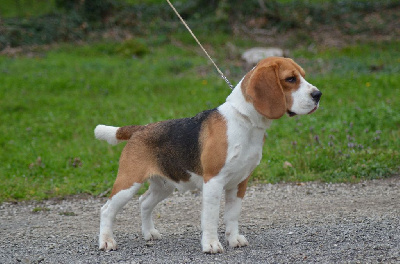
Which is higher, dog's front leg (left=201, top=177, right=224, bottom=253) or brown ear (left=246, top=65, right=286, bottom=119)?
brown ear (left=246, top=65, right=286, bottom=119)

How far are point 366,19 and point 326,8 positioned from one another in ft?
4.90

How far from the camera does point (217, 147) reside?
17.4ft

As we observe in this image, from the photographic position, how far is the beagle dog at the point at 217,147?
5.21 m

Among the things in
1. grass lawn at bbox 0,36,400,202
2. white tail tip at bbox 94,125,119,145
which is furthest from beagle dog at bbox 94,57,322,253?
grass lawn at bbox 0,36,400,202

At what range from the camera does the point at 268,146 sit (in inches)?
379

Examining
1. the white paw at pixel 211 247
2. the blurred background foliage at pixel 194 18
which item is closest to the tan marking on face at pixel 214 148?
the white paw at pixel 211 247

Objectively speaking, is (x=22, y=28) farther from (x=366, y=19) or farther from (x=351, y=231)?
(x=351, y=231)

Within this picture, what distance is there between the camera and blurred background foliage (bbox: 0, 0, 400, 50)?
19.6 metres

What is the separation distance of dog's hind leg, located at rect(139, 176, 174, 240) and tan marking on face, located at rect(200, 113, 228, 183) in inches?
30.6

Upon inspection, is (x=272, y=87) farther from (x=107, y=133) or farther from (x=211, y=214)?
(x=107, y=133)

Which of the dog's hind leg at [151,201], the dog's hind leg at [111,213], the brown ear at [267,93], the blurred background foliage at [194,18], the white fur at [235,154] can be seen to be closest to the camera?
the brown ear at [267,93]

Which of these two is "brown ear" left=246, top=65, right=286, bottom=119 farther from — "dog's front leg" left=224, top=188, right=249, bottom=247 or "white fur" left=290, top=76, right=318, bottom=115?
"dog's front leg" left=224, top=188, right=249, bottom=247

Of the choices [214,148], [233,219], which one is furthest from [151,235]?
[214,148]

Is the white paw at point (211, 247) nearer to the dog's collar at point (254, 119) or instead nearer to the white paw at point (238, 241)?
the white paw at point (238, 241)
